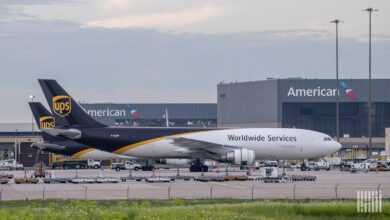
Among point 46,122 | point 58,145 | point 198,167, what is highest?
point 46,122

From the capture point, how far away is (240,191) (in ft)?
158

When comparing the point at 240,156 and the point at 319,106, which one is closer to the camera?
the point at 240,156

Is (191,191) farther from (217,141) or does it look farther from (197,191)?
(217,141)

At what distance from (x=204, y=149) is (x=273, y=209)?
4181cm

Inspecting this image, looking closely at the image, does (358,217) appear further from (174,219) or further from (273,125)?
(273,125)

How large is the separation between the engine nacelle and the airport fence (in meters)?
16.5

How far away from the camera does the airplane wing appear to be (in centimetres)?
7369

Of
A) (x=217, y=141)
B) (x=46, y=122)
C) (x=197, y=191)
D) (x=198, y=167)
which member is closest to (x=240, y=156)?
(x=217, y=141)

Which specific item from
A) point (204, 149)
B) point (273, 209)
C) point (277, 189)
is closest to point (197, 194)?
point (277, 189)

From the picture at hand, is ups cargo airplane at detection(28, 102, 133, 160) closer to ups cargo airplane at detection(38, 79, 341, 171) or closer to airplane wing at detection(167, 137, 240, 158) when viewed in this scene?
ups cargo airplane at detection(38, 79, 341, 171)

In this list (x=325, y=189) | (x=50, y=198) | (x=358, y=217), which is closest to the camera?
(x=358, y=217)

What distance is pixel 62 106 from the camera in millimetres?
72125

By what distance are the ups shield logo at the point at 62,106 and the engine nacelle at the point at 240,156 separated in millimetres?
17053

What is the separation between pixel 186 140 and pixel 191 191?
25.6 meters
